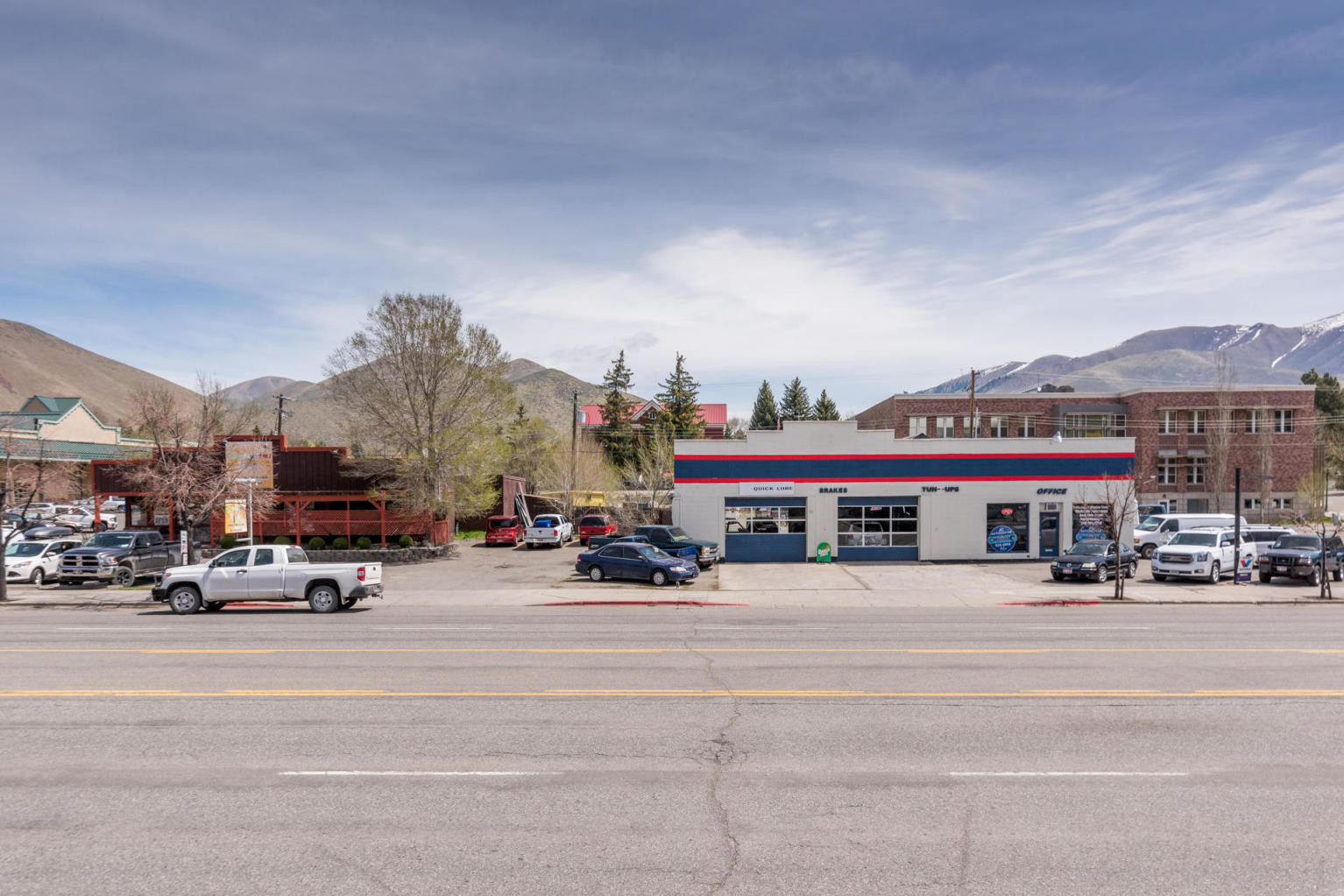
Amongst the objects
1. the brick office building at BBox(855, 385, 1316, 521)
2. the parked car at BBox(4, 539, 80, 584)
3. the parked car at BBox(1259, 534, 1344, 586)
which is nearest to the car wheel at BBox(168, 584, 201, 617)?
the parked car at BBox(4, 539, 80, 584)

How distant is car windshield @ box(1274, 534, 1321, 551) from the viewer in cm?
3041

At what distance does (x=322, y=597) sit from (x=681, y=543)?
1508cm

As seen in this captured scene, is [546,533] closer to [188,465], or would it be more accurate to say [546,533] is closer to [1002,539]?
[188,465]

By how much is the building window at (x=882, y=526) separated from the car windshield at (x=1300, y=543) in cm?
1359

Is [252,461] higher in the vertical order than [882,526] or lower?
higher

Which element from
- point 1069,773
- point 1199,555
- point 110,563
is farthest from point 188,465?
point 1199,555

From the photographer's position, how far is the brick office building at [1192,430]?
67.7m

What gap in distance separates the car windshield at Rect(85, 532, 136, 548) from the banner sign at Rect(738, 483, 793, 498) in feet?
82.9

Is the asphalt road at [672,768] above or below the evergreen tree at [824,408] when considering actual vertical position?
below

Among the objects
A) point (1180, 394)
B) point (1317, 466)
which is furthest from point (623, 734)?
point (1317, 466)

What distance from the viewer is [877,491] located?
123 feet

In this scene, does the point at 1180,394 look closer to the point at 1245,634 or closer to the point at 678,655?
the point at 1245,634

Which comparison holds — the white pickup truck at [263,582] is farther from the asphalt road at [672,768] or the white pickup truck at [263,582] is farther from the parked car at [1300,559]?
the parked car at [1300,559]

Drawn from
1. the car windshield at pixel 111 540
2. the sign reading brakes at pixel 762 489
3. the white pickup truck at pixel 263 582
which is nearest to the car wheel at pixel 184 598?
the white pickup truck at pixel 263 582
